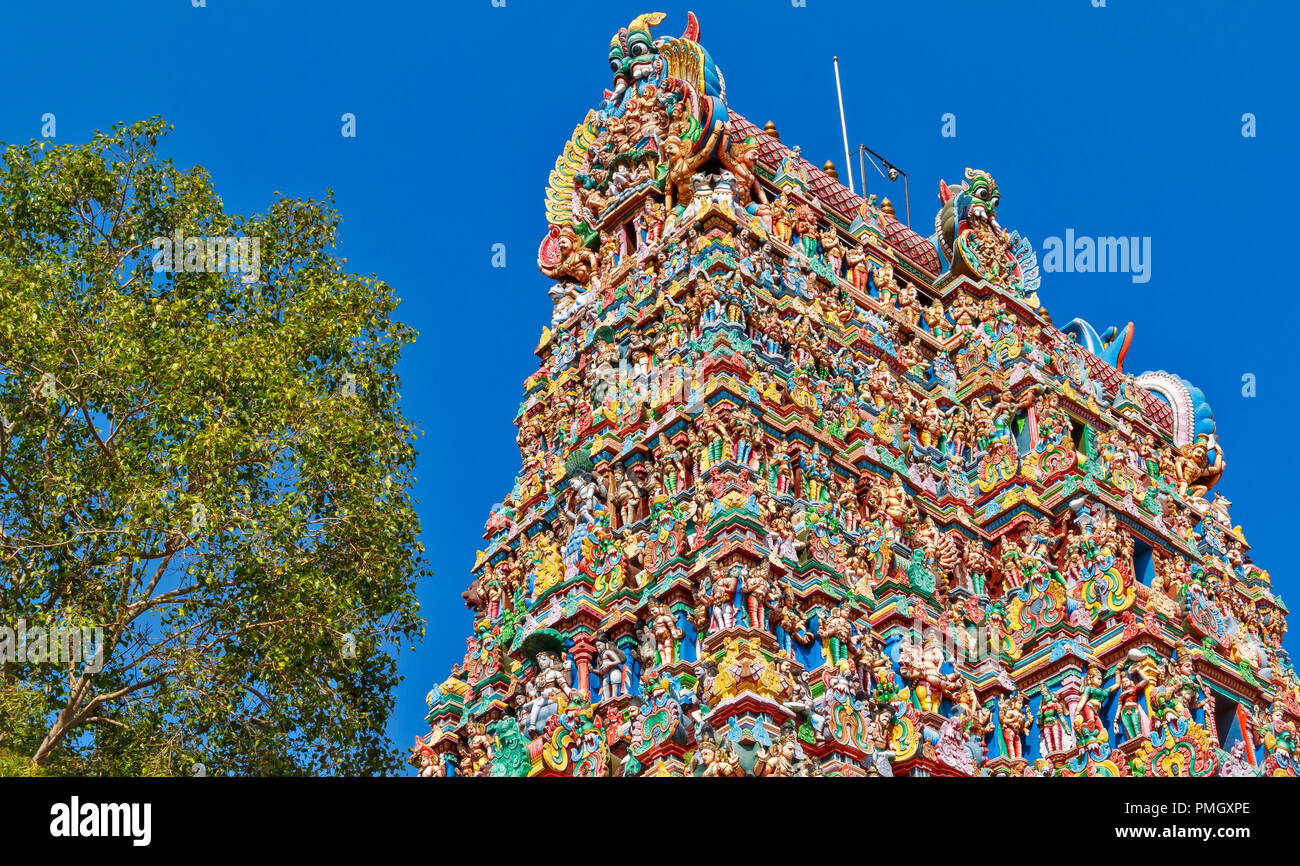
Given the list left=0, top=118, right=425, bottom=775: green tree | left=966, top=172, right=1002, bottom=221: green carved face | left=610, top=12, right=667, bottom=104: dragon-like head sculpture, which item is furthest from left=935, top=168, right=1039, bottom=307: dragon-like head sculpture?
left=0, top=118, right=425, bottom=775: green tree

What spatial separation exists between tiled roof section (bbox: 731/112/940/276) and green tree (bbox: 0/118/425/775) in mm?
11317

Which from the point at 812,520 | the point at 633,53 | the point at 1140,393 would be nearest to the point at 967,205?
the point at 1140,393

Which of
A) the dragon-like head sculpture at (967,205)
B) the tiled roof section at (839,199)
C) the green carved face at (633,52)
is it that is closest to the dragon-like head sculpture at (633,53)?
the green carved face at (633,52)

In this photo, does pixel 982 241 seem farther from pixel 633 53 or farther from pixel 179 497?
pixel 179 497

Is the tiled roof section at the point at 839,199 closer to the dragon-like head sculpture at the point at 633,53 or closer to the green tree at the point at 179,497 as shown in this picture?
the dragon-like head sculpture at the point at 633,53

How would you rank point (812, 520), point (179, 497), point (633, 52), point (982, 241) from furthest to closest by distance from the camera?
point (982, 241), point (633, 52), point (812, 520), point (179, 497)

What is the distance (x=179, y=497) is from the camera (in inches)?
749

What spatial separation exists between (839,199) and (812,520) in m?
9.56

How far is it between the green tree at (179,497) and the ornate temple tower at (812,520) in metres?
3.59

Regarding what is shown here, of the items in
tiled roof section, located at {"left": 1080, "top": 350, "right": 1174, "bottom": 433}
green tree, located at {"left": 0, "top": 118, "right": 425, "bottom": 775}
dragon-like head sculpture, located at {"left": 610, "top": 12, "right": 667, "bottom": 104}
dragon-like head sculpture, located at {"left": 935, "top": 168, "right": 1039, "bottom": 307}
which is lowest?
green tree, located at {"left": 0, "top": 118, "right": 425, "bottom": 775}

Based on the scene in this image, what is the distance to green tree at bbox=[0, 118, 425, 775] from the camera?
61.5ft

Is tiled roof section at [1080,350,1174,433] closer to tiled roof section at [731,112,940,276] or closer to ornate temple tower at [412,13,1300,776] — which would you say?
ornate temple tower at [412,13,1300,776]

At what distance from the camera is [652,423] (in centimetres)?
2573
